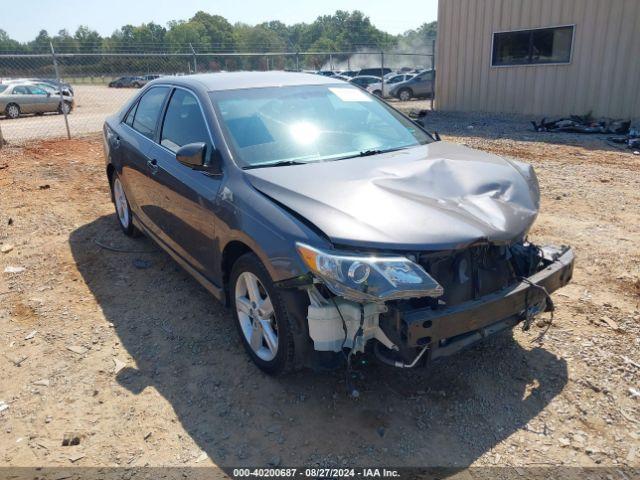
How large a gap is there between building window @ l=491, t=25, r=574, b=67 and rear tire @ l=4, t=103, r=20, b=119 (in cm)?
1814

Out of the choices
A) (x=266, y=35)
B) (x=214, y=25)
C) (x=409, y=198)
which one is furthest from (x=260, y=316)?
(x=214, y=25)

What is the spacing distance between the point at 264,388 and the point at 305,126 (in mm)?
1789

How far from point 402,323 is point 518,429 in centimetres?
92

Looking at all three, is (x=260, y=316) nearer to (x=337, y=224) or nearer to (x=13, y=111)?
(x=337, y=224)

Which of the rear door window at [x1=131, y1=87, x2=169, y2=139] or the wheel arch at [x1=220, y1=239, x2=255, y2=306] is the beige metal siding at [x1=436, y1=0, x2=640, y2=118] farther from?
the wheel arch at [x1=220, y1=239, x2=255, y2=306]

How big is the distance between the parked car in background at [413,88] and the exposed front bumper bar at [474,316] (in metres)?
23.8

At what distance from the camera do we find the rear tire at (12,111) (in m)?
20.7

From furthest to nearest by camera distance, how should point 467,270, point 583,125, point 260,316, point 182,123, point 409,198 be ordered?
point 583,125, point 182,123, point 260,316, point 409,198, point 467,270

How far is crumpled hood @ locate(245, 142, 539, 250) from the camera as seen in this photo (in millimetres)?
2508

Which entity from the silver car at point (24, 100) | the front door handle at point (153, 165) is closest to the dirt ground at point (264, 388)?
the front door handle at point (153, 165)

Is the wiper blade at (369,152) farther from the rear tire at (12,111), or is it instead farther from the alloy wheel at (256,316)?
the rear tire at (12,111)

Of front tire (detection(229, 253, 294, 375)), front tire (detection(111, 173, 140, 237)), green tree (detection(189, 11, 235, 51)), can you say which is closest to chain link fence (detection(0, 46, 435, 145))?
front tire (detection(111, 173, 140, 237))

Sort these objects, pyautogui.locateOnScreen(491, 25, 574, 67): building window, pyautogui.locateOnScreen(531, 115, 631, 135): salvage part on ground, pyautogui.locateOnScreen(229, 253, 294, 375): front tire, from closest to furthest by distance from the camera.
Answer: pyautogui.locateOnScreen(229, 253, 294, 375): front tire, pyautogui.locateOnScreen(531, 115, 631, 135): salvage part on ground, pyautogui.locateOnScreen(491, 25, 574, 67): building window

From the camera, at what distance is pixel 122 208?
18.4ft
